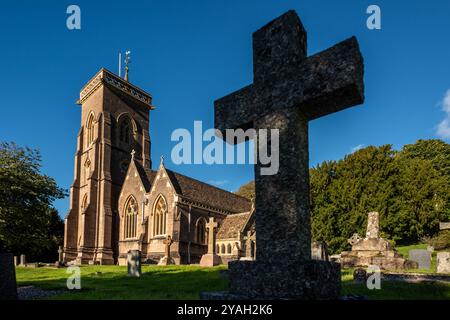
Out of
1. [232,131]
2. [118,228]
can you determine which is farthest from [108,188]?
[232,131]

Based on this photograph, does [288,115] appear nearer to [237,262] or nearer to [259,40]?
[259,40]

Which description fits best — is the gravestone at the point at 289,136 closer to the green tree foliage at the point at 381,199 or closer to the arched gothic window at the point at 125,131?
the green tree foliage at the point at 381,199

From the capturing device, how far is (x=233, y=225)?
37.6 metres

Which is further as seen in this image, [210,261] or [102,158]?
[102,158]

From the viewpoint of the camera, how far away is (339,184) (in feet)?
124

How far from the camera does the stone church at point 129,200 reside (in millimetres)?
35656

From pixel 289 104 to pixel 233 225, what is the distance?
110 ft

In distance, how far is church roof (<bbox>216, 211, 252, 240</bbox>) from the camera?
35.7m

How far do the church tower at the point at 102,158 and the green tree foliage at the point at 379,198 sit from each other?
22.1 metres

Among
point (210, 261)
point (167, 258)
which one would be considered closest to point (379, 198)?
point (210, 261)

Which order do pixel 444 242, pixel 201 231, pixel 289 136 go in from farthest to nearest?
pixel 201 231 → pixel 444 242 → pixel 289 136

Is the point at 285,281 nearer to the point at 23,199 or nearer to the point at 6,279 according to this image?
the point at 6,279

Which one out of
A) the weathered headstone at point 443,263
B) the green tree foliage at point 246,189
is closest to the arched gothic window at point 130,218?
the green tree foliage at point 246,189
